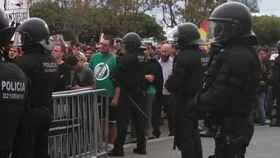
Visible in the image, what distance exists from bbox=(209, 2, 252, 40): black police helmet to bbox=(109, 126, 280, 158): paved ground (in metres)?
4.63

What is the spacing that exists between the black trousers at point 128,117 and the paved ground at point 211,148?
0.27m

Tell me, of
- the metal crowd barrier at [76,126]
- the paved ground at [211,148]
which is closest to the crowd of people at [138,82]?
the paved ground at [211,148]

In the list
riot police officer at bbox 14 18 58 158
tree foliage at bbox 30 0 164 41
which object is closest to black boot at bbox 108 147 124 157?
riot police officer at bbox 14 18 58 158

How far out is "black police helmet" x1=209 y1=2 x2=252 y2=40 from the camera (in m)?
5.54

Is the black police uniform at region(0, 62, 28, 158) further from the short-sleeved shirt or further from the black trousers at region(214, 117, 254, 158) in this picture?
the short-sleeved shirt

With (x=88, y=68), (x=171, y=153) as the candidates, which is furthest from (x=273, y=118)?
(x=88, y=68)

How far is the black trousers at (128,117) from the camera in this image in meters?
9.94

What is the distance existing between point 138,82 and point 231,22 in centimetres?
468

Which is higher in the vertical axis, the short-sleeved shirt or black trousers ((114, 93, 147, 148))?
the short-sleeved shirt

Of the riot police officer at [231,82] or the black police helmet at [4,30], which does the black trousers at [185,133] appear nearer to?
the riot police officer at [231,82]

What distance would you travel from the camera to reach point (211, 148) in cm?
1072

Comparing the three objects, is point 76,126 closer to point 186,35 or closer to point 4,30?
point 186,35

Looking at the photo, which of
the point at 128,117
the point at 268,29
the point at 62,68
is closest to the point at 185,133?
the point at 128,117

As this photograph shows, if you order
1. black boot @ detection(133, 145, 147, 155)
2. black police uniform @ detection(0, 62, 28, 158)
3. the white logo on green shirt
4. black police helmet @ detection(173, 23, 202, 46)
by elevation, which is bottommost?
black boot @ detection(133, 145, 147, 155)
